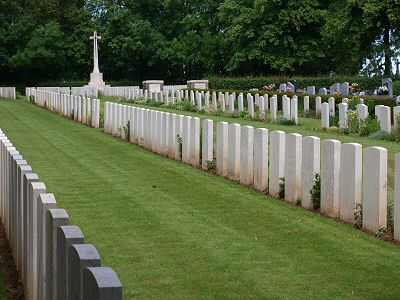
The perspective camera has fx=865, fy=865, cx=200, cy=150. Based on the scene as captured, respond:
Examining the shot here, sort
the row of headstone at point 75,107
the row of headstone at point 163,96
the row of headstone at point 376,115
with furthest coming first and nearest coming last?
1. the row of headstone at point 163,96
2. the row of headstone at point 75,107
3. the row of headstone at point 376,115

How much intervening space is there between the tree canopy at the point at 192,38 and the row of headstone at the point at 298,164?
115 feet

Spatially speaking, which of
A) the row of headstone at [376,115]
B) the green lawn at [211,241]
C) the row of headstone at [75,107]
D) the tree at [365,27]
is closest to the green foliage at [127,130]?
the row of headstone at [75,107]

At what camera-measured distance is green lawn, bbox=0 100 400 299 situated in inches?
251

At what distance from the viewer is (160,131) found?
638 inches

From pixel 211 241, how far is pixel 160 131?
8.42 metres

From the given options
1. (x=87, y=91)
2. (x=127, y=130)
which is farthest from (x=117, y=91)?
(x=127, y=130)

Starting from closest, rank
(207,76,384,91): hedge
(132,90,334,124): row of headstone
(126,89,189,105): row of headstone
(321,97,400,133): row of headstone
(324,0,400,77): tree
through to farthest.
Result: (321,97,400,133): row of headstone → (132,90,334,124): row of headstone → (126,89,189,105): row of headstone → (207,76,384,91): hedge → (324,0,400,77): tree

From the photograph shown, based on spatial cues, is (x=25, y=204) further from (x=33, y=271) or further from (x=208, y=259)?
(x=208, y=259)

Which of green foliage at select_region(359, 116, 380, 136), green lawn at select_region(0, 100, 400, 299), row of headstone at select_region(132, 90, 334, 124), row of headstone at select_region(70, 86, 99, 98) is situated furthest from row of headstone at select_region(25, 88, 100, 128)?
green lawn at select_region(0, 100, 400, 299)

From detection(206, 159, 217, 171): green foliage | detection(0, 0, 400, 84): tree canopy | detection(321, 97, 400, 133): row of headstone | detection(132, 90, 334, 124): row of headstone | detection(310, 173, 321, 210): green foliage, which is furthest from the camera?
detection(0, 0, 400, 84): tree canopy

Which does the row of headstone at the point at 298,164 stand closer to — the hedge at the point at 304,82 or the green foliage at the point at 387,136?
the green foliage at the point at 387,136

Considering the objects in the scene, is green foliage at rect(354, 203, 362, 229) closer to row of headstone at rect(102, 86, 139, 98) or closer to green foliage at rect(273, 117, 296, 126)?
green foliage at rect(273, 117, 296, 126)

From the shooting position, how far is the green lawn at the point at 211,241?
636cm

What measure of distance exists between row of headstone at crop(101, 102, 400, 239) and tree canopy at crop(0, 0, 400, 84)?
3491 centimetres
